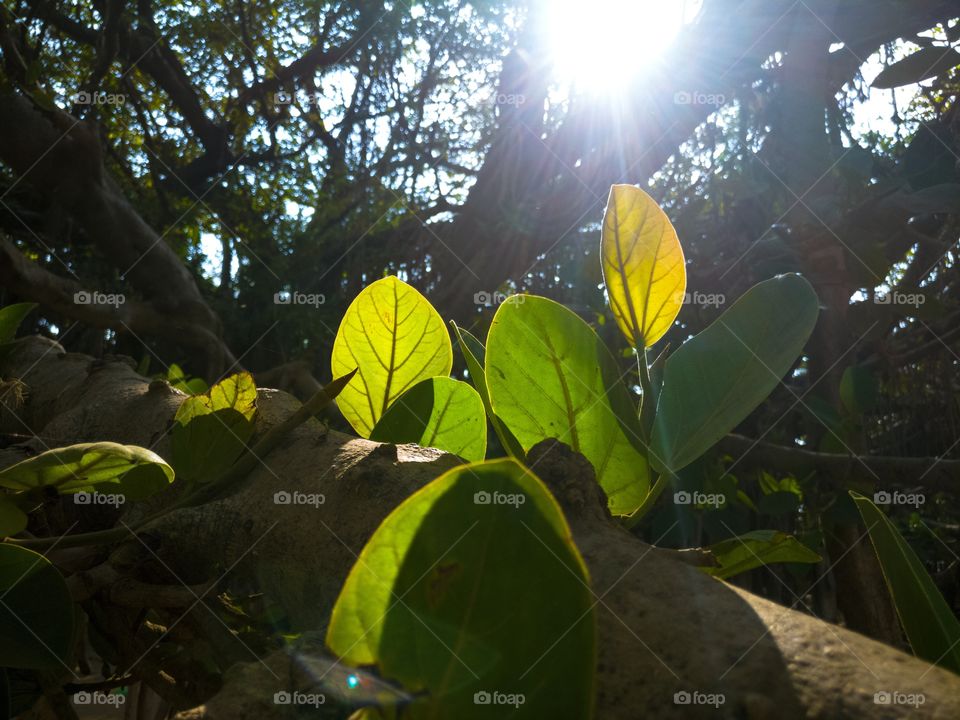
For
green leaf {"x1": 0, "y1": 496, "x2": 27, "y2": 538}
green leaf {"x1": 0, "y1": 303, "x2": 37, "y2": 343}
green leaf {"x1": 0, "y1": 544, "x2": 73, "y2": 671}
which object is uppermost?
green leaf {"x1": 0, "y1": 303, "x2": 37, "y2": 343}

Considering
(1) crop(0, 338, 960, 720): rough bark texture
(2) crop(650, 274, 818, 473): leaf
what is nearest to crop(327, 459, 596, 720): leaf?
(1) crop(0, 338, 960, 720): rough bark texture

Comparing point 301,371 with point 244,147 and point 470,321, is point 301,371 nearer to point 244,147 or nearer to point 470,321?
point 470,321

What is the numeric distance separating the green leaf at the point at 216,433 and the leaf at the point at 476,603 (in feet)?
0.74

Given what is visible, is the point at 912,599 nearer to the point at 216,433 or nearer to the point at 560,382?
the point at 560,382

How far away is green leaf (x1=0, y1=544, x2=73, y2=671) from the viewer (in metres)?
0.30

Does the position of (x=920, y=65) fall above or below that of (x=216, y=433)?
above

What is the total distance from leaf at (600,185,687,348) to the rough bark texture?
10 cm

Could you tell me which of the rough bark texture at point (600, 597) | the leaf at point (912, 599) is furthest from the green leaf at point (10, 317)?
the leaf at point (912, 599)

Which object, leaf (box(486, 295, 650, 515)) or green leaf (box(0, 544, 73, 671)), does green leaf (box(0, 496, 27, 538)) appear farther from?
leaf (box(486, 295, 650, 515))

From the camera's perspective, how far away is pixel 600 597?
8.9 inches

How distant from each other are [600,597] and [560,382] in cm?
12

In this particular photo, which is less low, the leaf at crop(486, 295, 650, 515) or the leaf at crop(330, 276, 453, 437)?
the leaf at crop(330, 276, 453, 437)

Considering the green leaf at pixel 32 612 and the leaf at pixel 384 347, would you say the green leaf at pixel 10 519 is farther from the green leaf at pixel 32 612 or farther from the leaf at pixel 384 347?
the leaf at pixel 384 347

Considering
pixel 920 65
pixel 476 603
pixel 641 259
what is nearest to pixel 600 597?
pixel 476 603
